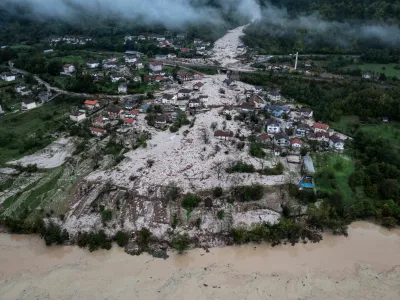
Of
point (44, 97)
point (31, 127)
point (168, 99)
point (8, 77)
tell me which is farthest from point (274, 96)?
point (8, 77)

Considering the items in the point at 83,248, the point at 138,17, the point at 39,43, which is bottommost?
the point at 83,248

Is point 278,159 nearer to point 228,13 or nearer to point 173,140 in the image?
point 173,140

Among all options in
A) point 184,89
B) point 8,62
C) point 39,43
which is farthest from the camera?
point 39,43

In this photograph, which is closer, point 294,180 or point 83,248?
point 83,248

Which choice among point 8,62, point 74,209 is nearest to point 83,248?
point 74,209

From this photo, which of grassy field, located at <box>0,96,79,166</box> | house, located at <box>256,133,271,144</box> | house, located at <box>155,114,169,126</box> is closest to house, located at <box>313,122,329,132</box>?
house, located at <box>256,133,271,144</box>

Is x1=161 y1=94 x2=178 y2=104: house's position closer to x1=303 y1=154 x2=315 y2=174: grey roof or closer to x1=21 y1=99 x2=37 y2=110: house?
x1=21 y1=99 x2=37 y2=110: house
